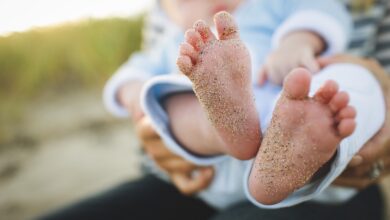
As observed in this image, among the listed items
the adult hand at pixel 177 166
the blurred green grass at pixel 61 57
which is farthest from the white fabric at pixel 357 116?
the blurred green grass at pixel 61 57

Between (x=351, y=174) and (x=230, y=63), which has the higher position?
(x=230, y=63)

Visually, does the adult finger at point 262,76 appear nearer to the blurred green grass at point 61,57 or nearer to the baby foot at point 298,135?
the baby foot at point 298,135

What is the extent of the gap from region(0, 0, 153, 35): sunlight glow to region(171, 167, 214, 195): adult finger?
1.01 metres

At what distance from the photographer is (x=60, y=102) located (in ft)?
7.32

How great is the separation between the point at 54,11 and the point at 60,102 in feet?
1.52

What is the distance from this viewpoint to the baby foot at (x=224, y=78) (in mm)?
489

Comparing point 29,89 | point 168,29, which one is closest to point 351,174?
point 168,29

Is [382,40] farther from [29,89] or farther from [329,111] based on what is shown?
[29,89]

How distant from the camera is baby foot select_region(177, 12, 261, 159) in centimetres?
49

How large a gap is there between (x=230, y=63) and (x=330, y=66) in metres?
0.22

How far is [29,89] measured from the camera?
2.11m

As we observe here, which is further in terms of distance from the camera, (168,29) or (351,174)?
(168,29)

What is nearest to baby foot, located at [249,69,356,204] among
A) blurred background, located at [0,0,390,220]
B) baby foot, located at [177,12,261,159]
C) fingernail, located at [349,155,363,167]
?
baby foot, located at [177,12,261,159]

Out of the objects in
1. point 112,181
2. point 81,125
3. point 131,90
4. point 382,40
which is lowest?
point 112,181
